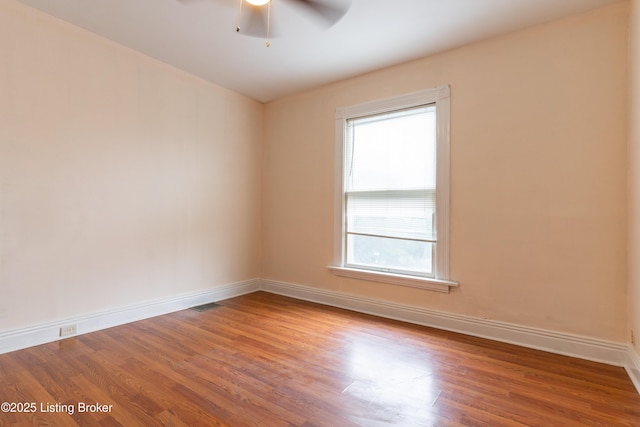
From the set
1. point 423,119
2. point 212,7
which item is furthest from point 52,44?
point 423,119

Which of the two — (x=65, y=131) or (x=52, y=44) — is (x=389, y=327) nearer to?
(x=65, y=131)

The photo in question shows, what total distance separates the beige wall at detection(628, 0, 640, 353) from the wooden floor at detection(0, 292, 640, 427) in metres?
0.47

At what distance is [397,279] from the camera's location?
3.36 metres

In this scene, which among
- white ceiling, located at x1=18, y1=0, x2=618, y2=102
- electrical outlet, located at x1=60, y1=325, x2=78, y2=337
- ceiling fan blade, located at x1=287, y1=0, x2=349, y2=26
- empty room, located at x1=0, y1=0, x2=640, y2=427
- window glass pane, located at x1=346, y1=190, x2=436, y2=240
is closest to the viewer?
empty room, located at x1=0, y1=0, x2=640, y2=427

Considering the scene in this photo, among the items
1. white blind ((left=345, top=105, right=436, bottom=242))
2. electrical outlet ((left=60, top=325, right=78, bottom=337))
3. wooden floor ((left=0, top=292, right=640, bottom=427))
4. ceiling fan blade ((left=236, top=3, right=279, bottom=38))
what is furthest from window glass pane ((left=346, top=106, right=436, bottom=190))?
electrical outlet ((left=60, top=325, right=78, bottom=337))

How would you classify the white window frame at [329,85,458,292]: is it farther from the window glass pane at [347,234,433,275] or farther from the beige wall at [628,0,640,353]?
the beige wall at [628,0,640,353]

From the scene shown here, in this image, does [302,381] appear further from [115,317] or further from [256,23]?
[256,23]

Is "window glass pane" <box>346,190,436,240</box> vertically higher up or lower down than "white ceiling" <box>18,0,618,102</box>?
lower down

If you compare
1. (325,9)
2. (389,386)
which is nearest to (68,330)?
(389,386)

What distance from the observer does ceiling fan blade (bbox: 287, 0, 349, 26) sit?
2350mm

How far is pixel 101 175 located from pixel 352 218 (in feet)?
8.63

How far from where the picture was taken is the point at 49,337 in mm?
2646

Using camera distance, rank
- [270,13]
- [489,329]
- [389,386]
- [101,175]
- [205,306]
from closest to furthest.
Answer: [389,386]
[270,13]
[489,329]
[101,175]
[205,306]

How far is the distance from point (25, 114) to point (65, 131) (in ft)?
0.90
